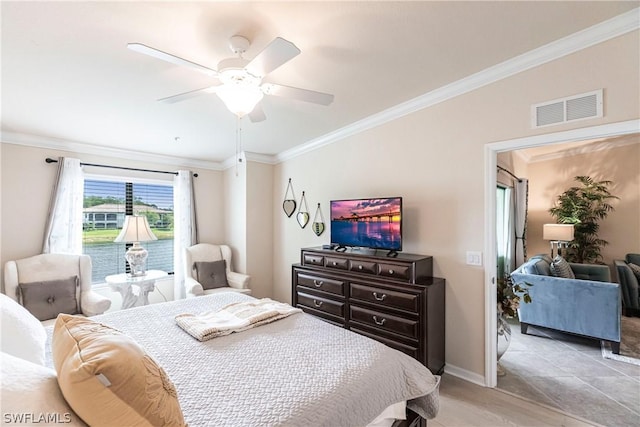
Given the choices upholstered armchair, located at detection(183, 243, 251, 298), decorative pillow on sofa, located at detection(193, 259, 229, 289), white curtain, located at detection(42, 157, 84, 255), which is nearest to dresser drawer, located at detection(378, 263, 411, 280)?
upholstered armchair, located at detection(183, 243, 251, 298)

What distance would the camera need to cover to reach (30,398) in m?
0.76

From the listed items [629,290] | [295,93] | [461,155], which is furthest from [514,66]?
[629,290]

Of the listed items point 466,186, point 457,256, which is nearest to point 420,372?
point 457,256

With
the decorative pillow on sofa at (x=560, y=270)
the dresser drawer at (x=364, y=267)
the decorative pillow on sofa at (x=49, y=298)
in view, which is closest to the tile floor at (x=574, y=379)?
the decorative pillow on sofa at (x=560, y=270)

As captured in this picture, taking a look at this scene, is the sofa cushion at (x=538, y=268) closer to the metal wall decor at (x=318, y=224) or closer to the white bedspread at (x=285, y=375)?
the metal wall decor at (x=318, y=224)

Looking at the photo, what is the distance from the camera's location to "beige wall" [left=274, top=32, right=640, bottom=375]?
1.90 m

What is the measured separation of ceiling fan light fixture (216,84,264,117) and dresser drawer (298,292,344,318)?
6.81 feet

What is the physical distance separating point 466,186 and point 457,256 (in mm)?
620

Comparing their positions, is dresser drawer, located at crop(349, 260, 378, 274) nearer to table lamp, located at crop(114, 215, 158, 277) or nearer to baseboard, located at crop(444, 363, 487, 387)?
baseboard, located at crop(444, 363, 487, 387)

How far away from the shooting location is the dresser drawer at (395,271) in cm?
255

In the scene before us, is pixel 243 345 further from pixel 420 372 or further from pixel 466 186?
pixel 466 186

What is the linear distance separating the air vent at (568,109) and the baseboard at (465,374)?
2054 millimetres

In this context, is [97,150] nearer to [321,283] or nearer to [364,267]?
[321,283]

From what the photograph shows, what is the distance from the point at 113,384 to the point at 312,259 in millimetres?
2630
